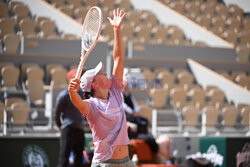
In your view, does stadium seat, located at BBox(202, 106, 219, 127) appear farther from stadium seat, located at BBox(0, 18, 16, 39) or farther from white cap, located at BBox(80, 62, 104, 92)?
white cap, located at BBox(80, 62, 104, 92)

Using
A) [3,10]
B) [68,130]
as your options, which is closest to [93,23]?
[68,130]

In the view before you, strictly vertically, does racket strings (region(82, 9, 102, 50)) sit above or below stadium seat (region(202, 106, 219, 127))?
above

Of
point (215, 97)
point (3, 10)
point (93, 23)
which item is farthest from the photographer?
point (3, 10)

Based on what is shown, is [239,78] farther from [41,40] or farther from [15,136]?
[15,136]

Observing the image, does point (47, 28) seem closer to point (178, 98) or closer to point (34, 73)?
point (34, 73)

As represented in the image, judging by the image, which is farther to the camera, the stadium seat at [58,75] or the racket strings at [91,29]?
the stadium seat at [58,75]

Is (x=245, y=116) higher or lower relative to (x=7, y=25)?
lower

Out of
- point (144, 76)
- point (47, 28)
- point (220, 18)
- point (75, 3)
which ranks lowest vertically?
point (144, 76)

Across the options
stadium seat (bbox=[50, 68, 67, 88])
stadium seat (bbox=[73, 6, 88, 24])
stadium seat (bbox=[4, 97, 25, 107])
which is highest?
stadium seat (bbox=[73, 6, 88, 24])

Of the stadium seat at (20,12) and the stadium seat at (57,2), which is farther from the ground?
the stadium seat at (57,2)

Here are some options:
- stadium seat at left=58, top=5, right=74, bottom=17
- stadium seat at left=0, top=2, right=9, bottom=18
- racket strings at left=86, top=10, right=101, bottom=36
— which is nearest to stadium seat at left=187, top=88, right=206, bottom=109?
stadium seat at left=58, top=5, right=74, bottom=17

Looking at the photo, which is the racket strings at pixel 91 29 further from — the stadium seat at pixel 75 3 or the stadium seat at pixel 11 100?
the stadium seat at pixel 75 3

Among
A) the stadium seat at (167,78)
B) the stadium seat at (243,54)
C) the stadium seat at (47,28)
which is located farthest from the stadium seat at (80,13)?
the stadium seat at (243,54)

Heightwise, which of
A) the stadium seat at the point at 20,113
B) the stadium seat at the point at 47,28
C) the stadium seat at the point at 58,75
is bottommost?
the stadium seat at the point at 20,113
